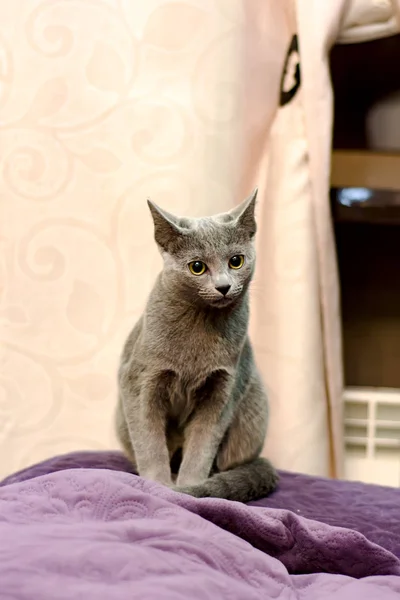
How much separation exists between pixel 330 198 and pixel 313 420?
501mm

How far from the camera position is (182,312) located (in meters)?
0.89

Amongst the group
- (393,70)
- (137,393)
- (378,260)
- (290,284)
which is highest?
(393,70)

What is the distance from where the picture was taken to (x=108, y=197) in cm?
138

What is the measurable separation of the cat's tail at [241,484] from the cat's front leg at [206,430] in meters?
0.03

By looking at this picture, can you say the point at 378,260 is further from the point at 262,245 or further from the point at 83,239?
the point at 83,239

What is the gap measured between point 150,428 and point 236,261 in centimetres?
27

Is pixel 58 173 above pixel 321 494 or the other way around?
above

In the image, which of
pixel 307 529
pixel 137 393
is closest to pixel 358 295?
pixel 137 393

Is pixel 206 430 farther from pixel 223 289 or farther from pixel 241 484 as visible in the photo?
pixel 223 289

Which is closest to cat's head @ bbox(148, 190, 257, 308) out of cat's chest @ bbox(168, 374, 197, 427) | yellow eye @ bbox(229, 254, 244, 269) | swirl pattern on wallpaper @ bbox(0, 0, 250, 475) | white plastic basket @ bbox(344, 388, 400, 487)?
yellow eye @ bbox(229, 254, 244, 269)

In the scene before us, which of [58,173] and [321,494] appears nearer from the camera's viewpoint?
[321,494]

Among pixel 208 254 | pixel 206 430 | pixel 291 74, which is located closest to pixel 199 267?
pixel 208 254

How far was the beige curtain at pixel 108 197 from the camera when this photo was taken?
1361 millimetres

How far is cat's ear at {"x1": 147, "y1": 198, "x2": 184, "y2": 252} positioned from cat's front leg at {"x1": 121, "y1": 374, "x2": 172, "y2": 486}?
0.19 meters
